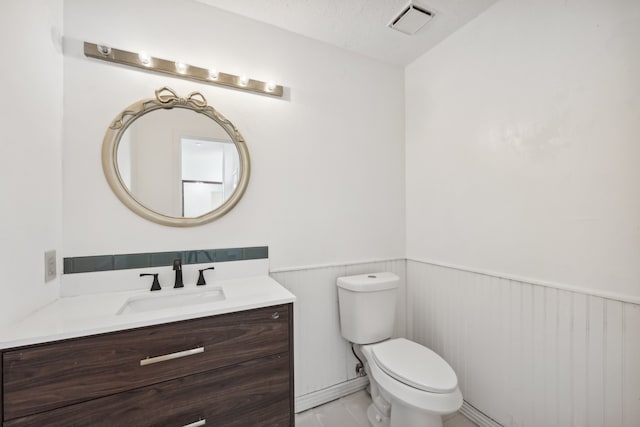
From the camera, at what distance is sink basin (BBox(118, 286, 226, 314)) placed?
1.24 m

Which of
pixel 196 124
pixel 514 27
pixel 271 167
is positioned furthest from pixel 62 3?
pixel 514 27

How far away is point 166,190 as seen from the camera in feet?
4.61

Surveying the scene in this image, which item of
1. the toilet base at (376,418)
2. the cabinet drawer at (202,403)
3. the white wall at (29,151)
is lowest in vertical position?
the toilet base at (376,418)

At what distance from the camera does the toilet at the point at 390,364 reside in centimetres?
123

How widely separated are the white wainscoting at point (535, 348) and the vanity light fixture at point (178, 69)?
1.66 metres

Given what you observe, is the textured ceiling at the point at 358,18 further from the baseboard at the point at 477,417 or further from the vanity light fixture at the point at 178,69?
the baseboard at the point at 477,417

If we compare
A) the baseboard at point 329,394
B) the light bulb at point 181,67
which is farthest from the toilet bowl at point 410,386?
the light bulb at point 181,67

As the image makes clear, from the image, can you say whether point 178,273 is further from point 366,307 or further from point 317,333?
point 366,307

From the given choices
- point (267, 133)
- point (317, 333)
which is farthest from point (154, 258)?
point (317, 333)

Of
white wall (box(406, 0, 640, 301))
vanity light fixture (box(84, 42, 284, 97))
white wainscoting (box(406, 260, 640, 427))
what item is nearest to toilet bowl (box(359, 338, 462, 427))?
white wainscoting (box(406, 260, 640, 427))

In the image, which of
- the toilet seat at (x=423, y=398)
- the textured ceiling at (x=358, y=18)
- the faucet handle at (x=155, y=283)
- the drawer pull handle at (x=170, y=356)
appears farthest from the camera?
the textured ceiling at (x=358, y=18)

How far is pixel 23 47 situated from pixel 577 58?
89.7 inches

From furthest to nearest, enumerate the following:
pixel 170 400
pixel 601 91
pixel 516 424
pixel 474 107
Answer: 1. pixel 474 107
2. pixel 516 424
3. pixel 601 91
4. pixel 170 400

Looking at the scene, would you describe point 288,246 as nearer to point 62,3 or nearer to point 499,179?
point 499,179
